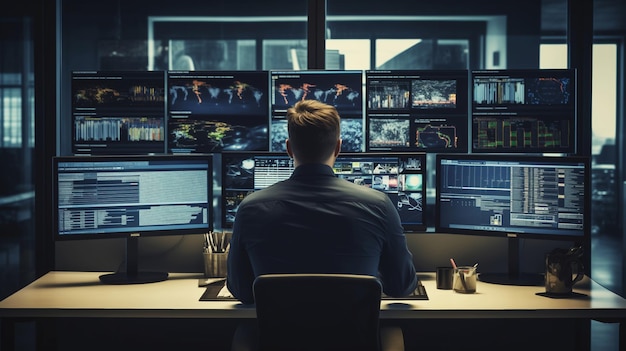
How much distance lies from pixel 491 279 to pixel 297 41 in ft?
16.4

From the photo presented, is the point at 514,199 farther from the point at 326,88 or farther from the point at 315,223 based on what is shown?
the point at 315,223

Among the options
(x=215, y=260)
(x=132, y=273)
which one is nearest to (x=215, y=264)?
(x=215, y=260)

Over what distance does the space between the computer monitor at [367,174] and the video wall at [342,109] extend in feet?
0.77

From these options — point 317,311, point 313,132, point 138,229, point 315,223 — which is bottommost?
point 317,311

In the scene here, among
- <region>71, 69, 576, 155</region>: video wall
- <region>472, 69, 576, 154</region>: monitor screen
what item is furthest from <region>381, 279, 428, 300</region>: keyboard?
<region>472, 69, 576, 154</region>: monitor screen

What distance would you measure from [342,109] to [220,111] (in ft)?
1.79

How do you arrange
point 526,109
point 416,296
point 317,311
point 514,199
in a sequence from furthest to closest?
point 526,109
point 514,199
point 416,296
point 317,311

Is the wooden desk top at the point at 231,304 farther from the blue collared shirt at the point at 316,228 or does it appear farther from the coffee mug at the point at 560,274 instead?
the blue collared shirt at the point at 316,228

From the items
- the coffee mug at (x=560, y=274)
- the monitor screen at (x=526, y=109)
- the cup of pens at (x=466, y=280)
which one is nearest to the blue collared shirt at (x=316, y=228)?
the cup of pens at (x=466, y=280)

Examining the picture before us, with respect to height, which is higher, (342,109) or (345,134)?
(342,109)

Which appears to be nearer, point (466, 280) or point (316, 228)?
point (316, 228)

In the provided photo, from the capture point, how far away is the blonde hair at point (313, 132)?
2.14m

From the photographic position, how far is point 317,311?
187 cm

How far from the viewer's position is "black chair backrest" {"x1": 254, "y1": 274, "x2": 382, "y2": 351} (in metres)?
1.84
